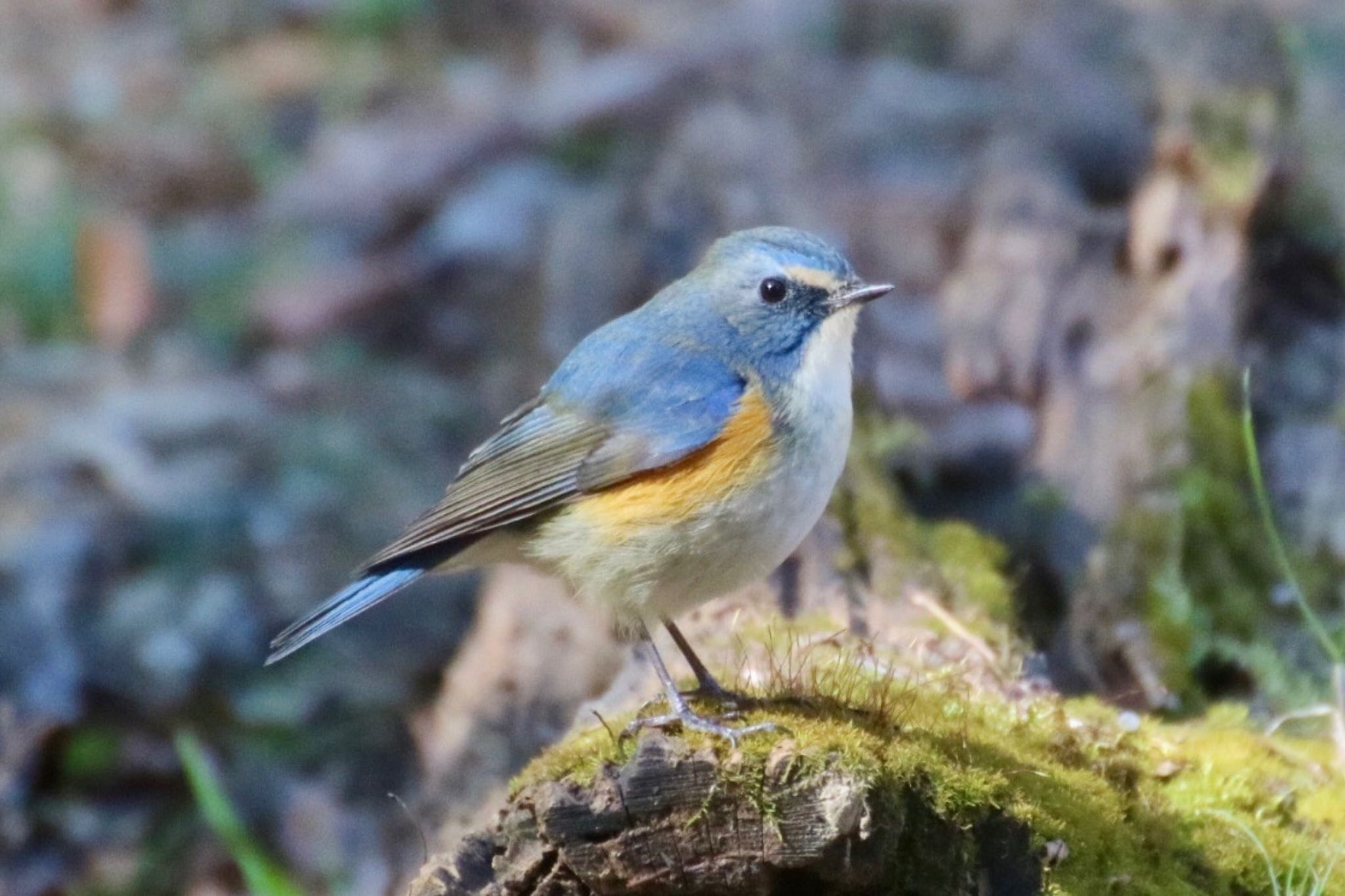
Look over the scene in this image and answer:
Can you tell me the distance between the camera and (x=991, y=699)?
3738 mm

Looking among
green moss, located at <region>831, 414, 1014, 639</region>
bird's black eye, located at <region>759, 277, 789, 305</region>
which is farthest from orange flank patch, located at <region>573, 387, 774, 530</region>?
green moss, located at <region>831, 414, 1014, 639</region>

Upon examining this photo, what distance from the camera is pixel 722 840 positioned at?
2.89m

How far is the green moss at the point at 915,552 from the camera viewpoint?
14.5 ft

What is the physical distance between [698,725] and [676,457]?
0.70 meters

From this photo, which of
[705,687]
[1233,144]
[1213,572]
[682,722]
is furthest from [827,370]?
[1233,144]

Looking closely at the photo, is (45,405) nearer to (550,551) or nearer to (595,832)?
(550,551)

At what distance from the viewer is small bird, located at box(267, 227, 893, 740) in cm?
352

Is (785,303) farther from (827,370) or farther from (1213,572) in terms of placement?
(1213,572)

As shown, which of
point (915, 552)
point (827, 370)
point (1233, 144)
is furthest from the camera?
point (1233, 144)

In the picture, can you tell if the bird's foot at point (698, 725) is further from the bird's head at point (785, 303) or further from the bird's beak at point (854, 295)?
the bird's beak at point (854, 295)

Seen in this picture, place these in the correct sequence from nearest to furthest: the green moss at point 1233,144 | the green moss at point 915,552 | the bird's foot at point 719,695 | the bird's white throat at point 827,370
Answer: the bird's foot at point 719,695 < the bird's white throat at point 827,370 < the green moss at point 915,552 < the green moss at point 1233,144

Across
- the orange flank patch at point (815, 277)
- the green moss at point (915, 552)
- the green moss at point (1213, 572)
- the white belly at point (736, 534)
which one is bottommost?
the green moss at point (1213, 572)

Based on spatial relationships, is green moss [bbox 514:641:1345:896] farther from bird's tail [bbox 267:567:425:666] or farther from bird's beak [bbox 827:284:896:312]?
bird's beak [bbox 827:284:896:312]

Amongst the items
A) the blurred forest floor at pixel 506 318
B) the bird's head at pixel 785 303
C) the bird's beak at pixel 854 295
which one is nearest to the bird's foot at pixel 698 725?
the bird's head at pixel 785 303
